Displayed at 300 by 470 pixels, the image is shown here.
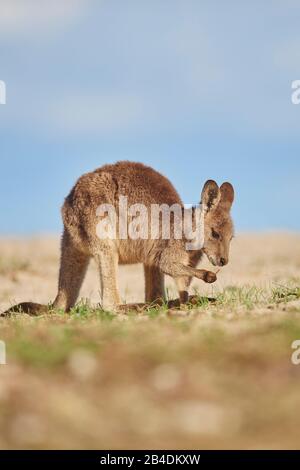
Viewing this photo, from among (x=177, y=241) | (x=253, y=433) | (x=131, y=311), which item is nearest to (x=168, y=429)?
(x=253, y=433)

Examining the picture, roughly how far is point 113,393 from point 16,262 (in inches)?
404

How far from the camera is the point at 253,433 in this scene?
3.49m

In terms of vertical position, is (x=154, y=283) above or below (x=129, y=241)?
below

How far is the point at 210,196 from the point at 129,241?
0.92 metres

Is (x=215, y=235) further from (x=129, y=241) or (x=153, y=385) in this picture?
(x=153, y=385)

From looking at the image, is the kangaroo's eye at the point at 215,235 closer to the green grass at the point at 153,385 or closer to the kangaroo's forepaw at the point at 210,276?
the kangaroo's forepaw at the point at 210,276

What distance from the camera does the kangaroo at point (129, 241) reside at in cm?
755

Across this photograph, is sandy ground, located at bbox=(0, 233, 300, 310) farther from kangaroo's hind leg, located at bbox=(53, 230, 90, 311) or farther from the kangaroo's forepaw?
kangaroo's hind leg, located at bbox=(53, 230, 90, 311)

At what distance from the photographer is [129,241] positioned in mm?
7719

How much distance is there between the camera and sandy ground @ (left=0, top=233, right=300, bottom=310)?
10797 mm
